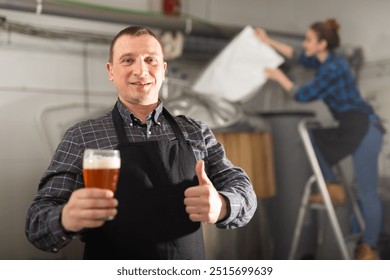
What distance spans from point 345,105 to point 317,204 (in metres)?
0.35

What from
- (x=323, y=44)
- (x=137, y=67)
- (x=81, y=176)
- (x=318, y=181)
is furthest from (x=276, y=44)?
(x=81, y=176)

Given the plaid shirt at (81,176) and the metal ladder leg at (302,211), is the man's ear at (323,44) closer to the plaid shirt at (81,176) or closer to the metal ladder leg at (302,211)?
the metal ladder leg at (302,211)

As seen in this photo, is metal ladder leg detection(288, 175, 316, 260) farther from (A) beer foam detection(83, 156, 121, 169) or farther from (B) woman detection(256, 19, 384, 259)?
(A) beer foam detection(83, 156, 121, 169)

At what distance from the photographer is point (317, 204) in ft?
4.99

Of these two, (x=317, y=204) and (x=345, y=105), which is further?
(x=317, y=204)

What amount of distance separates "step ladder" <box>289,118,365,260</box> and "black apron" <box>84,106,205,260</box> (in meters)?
0.80

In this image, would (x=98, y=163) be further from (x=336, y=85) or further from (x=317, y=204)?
(x=317, y=204)

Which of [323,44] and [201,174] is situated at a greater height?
[323,44]

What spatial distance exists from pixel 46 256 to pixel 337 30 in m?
1.00

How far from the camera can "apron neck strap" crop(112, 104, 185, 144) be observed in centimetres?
74

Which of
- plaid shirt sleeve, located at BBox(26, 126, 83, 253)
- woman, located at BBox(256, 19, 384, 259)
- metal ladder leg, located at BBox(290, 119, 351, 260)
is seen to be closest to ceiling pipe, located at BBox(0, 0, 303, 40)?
woman, located at BBox(256, 19, 384, 259)

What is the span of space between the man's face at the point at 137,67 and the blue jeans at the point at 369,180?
822 millimetres

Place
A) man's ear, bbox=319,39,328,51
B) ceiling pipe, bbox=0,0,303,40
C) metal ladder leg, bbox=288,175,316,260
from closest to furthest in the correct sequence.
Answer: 1. ceiling pipe, bbox=0,0,303,40
2. man's ear, bbox=319,39,328,51
3. metal ladder leg, bbox=288,175,316,260

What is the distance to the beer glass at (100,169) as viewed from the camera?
64cm
